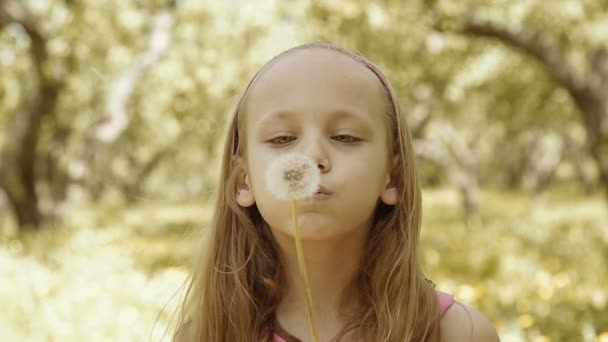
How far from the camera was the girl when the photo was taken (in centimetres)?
136

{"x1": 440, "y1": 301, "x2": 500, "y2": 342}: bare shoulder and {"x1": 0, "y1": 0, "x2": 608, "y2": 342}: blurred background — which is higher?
{"x1": 0, "y1": 0, "x2": 608, "y2": 342}: blurred background

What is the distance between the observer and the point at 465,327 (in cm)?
151

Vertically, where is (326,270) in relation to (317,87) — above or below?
below

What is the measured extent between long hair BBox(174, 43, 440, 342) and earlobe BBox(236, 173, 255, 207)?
0.04 ft

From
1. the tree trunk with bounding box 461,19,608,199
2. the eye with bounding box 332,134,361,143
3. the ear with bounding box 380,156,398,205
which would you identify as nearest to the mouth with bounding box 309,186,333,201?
the eye with bounding box 332,134,361,143

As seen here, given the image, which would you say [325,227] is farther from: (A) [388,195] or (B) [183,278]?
(B) [183,278]

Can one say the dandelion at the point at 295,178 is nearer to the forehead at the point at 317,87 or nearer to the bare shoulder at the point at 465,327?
the forehead at the point at 317,87

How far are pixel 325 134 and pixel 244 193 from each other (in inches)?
10.7

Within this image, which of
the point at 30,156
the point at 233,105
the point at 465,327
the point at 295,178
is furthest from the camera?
the point at 30,156

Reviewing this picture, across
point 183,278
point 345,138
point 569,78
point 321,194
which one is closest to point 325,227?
point 321,194

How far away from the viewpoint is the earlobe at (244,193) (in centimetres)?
156

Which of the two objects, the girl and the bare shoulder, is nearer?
the girl

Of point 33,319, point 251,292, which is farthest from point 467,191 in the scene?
point 251,292

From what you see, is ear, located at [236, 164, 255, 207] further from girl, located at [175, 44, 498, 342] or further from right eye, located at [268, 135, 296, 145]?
right eye, located at [268, 135, 296, 145]
